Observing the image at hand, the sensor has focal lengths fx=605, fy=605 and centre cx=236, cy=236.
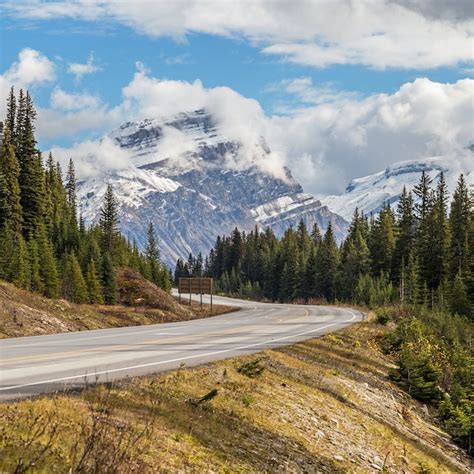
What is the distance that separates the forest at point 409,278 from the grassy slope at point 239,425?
2282mm

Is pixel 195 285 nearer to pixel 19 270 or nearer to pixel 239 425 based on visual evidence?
pixel 19 270

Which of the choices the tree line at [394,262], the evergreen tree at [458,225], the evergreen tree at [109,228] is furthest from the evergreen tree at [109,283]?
the evergreen tree at [458,225]

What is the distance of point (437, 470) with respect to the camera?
12469mm

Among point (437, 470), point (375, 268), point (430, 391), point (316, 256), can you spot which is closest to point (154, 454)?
point (437, 470)

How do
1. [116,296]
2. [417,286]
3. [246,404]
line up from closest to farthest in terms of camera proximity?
[246,404]
[116,296]
[417,286]

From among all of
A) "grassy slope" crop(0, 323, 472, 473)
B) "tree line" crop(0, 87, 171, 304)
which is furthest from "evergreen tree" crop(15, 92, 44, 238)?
"grassy slope" crop(0, 323, 472, 473)

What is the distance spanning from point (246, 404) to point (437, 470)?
436 cm

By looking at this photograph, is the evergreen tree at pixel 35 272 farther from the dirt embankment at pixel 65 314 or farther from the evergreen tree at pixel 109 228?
the evergreen tree at pixel 109 228

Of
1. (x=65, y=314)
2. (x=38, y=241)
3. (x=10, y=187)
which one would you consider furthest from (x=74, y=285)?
(x=65, y=314)

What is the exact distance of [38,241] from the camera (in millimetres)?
51625

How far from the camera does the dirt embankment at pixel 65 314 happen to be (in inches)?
986

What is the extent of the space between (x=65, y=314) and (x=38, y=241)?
21904 mm

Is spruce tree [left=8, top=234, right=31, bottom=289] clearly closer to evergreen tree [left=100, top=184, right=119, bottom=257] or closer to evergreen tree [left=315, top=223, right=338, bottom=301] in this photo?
evergreen tree [left=100, top=184, right=119, bottom=257]

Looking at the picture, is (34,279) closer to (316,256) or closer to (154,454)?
(154,454)
